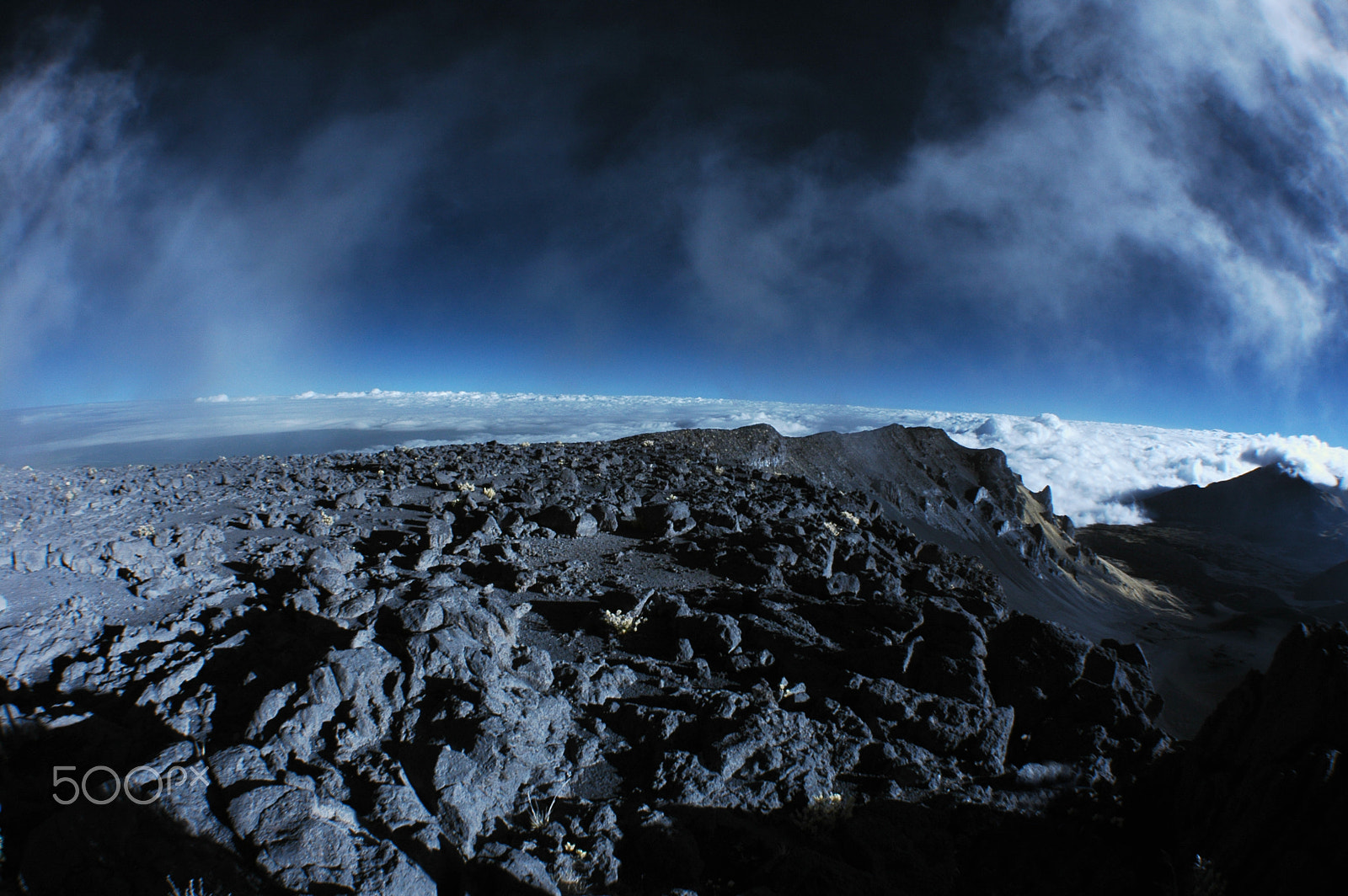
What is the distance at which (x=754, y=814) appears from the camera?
407 centimetres

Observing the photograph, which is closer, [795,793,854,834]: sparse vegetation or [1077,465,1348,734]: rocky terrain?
[795,793,854,834]: sparse vegetation

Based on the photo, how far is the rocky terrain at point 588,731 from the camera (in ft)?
11.0

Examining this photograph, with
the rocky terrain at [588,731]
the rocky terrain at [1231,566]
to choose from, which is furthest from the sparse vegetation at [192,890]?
the rocky terrain at [1231,566]

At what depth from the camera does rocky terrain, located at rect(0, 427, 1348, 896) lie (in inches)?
132

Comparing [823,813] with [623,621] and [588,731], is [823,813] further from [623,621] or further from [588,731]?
[623,621]

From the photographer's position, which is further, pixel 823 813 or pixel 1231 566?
pixel 1231 566

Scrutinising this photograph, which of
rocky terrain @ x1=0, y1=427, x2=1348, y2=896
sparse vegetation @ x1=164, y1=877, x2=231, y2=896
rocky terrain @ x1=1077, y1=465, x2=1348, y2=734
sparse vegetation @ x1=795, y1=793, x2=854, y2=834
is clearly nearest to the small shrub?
rocky terrain @ x1=0, y1=427, x2=1348, y2=896

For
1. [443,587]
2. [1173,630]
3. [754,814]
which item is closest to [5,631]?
[443,587]

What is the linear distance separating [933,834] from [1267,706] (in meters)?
2.77

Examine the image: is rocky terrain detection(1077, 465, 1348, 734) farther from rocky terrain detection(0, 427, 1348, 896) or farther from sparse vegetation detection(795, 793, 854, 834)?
sparse vegetation detection(795, 793, 854, 834)

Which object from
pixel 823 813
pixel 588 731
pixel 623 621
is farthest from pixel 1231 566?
pixel 588 731

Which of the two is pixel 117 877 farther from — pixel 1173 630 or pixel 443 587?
pixel 1173 630

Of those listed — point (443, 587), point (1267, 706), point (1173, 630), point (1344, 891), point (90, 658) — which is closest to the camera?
point (1344, 891)

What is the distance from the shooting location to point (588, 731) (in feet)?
16.0
